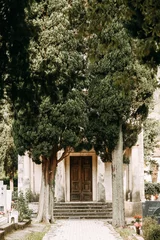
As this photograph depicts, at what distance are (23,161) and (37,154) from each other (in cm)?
737

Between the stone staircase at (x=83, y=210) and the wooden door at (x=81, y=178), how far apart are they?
167cm

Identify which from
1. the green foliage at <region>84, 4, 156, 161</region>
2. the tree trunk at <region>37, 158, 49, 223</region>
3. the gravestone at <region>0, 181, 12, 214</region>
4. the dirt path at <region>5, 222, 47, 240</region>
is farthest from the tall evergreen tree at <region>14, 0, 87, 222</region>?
the dirt path at <region>5, 222, 47, 240</region>

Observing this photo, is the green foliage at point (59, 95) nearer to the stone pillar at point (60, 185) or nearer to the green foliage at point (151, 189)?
the stone pillar at point (60, 185)

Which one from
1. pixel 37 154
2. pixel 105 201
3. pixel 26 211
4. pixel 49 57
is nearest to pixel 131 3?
pixel 49 57

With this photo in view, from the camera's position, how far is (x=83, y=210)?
23.3 meters

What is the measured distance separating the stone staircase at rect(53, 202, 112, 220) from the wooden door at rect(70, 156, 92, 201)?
5.47 ft

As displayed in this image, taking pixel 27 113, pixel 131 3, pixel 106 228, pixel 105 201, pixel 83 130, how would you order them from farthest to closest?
pixel 105 201 < pixel 83 130 < pixel 106 228 < pixel 27 113 < pixel 131 3

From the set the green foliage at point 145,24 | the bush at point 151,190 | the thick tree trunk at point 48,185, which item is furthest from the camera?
the bush at point 151,190

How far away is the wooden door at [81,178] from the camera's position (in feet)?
85.0

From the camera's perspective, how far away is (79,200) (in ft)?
84.7

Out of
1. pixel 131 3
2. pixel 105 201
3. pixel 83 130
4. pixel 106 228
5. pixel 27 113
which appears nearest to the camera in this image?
pixel 131 3

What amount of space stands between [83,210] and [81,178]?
3.19m

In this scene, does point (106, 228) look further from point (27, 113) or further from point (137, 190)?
point (27, 113)

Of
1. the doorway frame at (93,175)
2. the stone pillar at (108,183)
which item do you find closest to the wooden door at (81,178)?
the doorway frame at (93,175)
